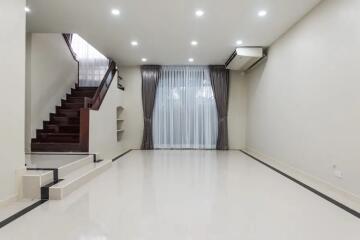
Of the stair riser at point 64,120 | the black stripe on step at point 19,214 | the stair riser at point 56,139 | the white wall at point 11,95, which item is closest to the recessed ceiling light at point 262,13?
the white wall at point 11,95

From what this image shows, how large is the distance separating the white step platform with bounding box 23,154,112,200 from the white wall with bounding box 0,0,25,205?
193 mm

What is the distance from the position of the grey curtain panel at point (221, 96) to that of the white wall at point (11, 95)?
265 inches

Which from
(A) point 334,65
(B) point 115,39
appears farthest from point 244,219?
(B) point 115,39

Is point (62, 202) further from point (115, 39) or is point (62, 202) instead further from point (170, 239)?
point (115, 39)

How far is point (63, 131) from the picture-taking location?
680 cm

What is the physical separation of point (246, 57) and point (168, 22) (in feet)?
9.50

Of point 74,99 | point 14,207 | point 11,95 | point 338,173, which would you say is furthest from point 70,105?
point 338,173

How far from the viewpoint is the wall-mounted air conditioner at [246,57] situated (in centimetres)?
718

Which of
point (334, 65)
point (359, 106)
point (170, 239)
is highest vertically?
point (334, 65)

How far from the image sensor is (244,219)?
288 centimetres

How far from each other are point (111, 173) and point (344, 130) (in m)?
4.16

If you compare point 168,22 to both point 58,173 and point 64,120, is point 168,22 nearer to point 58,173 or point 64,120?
point 58,173

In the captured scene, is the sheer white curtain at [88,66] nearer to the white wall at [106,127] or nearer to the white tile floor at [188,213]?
the white wall at [106,127]

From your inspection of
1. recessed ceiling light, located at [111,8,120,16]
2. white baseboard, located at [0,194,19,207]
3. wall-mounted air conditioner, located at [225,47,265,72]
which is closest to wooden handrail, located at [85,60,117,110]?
recessed ceiling light, located at [111,8,120,16]
